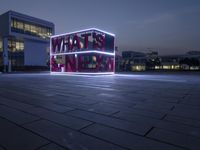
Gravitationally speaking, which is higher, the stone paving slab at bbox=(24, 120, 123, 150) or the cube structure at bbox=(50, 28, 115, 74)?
the cube structure at bbox=(50, 28, 115, 74)

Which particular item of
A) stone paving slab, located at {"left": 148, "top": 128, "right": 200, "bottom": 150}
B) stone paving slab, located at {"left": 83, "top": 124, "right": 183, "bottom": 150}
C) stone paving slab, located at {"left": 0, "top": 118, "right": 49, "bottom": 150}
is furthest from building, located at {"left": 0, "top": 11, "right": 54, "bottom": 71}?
stone paving slab, located at {"left": 148, "top": 128, "right": 200, "bottom": 150}

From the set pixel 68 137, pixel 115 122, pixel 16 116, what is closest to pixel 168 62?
pixel 115 122

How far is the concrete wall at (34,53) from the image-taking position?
143ft

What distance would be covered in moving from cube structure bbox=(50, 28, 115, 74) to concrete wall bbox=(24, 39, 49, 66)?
861 inches

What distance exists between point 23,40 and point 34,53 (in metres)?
4.46

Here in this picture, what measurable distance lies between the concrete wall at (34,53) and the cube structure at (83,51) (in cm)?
2188

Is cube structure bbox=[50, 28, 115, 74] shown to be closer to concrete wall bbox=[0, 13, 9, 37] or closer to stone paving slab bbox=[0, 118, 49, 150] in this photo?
stone paving slab bbox=[0, 118, 49, 150]

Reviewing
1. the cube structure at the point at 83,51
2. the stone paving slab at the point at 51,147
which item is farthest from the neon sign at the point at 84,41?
the stone paving slab at the point at 51,147

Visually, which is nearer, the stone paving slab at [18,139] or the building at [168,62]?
the stone paving slab at [18,139]

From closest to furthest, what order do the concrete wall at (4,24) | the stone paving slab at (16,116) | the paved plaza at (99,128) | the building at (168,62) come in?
the paved plaza at (99,128)
the stone paving slab at (16,116)
the concrete wall at (4,24)
the building at (168,62)

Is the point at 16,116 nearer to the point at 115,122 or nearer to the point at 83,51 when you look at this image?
the point at 115,122

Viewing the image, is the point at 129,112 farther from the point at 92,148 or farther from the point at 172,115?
the point at 92,148

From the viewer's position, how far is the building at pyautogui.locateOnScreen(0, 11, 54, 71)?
38188 millimetres

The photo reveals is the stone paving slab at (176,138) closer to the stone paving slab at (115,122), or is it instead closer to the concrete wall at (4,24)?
the stone paving slab at (115,122)
